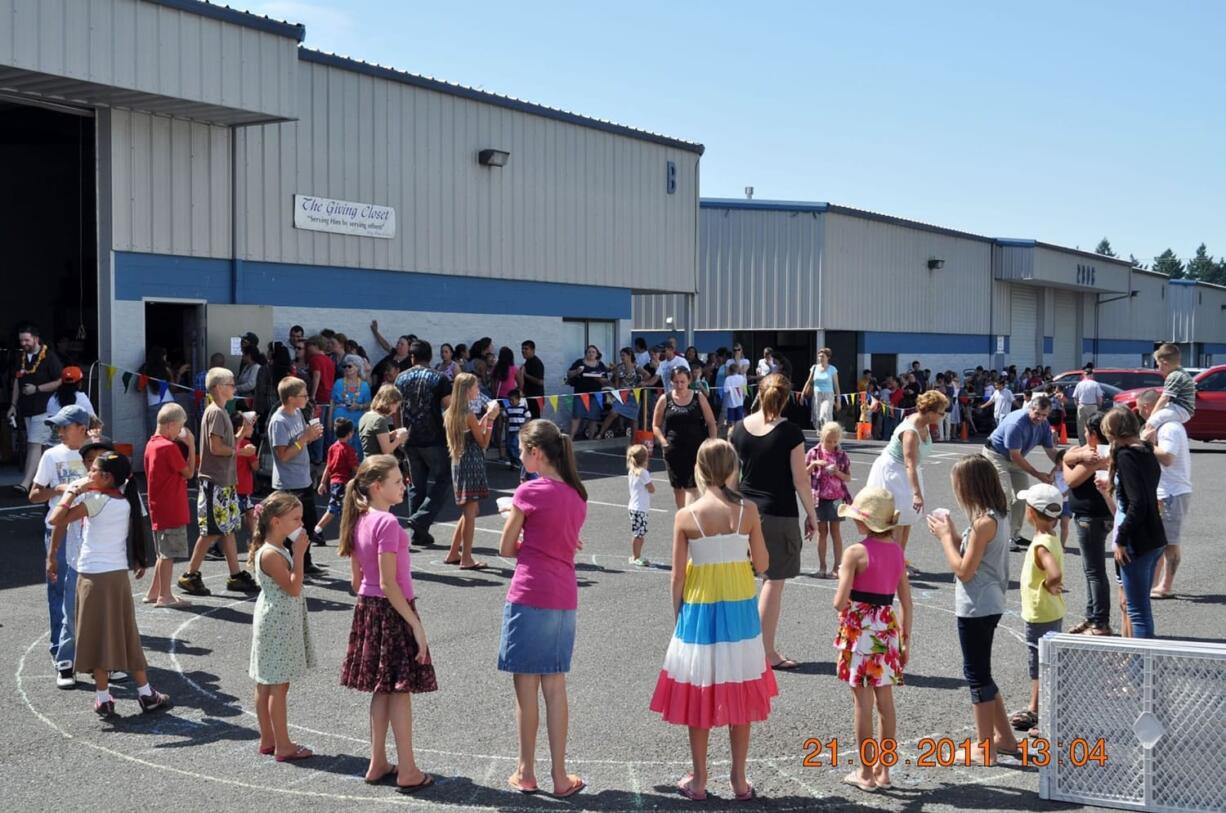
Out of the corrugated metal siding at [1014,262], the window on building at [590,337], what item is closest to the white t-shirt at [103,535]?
the window on building at [590,337]

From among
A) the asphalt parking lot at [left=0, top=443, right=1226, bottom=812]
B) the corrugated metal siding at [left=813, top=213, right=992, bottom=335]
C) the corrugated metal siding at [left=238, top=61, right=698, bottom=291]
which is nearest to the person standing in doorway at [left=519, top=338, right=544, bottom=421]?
the corrugated metal siding at [left=238, top=61, right=698, bottom=291]

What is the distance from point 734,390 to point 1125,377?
11735 millimetres

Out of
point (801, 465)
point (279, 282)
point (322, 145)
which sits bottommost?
point (801, 465)

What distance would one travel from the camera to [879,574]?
5.88 m

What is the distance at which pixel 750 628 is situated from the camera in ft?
18.4

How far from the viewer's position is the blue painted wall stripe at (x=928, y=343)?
35656mm

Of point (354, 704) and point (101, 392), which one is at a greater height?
point (101, 392)

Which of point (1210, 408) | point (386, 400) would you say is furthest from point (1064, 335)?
point (386, 400)

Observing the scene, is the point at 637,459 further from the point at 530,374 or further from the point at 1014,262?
the point at 1014,262

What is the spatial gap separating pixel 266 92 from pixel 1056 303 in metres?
37.1

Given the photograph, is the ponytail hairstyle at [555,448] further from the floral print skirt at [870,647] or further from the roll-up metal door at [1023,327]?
the roll-up metal door at [1023,327]

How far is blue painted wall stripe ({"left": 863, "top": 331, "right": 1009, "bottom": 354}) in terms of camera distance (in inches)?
1404

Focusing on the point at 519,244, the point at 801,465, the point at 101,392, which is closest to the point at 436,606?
the point at 801,465

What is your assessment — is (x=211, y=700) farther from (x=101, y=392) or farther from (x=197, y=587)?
(x=101, y=392)
